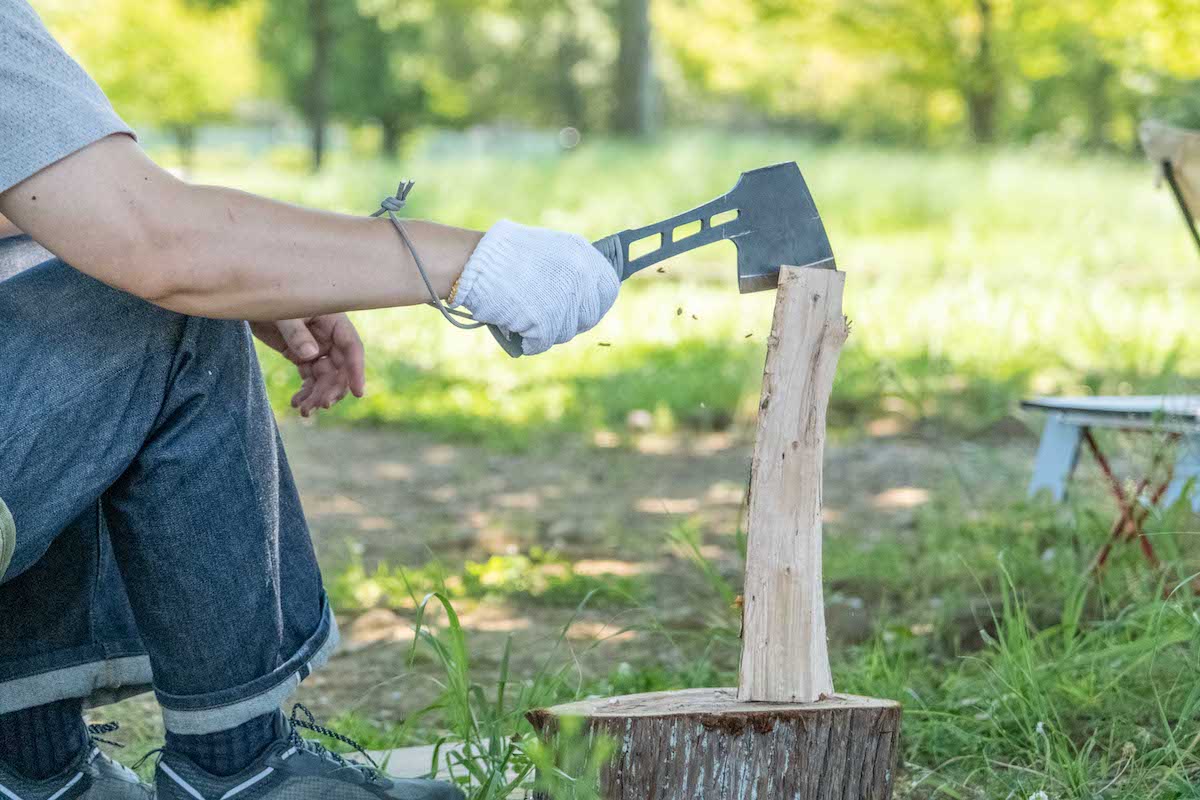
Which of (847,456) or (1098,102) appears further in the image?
(1098,102)

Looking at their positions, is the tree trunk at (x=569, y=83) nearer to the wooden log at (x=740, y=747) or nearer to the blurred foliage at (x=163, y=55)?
the blurred foliage at (x=163, y=55)

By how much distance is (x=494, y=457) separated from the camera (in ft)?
15.6

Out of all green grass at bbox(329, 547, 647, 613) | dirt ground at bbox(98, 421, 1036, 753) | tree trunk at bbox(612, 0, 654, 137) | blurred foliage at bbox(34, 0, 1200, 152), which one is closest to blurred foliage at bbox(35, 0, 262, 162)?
blurred foliage at bbox(34, 0, 1200, 152)

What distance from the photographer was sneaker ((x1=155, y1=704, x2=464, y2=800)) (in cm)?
164

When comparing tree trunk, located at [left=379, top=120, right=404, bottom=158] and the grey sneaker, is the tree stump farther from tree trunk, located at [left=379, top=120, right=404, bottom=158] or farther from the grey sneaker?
tree trunk, located at [left=379, top=120, right=404, bottom=158]

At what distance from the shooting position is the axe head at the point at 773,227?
5.54 feet

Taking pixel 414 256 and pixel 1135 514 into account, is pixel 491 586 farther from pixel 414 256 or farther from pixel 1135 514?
pixel 414 256

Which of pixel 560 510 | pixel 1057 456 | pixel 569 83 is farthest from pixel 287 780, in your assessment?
pixel 569 83

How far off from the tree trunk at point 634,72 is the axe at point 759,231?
13.8m

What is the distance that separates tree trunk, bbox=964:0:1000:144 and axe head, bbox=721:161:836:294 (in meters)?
21.0

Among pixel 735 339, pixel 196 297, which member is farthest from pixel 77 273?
pixel 735 339

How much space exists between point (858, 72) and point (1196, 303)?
2325 cm

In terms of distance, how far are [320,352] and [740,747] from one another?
844 millimetres

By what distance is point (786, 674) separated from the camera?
1.70m
